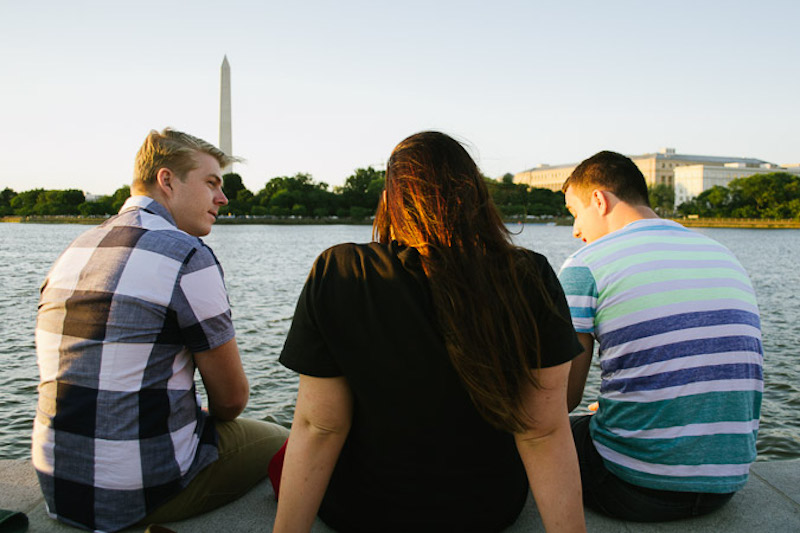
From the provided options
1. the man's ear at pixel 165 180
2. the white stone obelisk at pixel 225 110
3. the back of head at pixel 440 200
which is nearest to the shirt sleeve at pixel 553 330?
the back of head at pixel 440 200

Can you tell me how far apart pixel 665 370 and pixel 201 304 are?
1.53 meters

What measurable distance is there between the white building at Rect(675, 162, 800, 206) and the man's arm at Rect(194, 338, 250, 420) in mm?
121450

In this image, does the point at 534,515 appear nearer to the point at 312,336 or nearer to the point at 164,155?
the point at 312,336

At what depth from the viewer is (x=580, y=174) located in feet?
9.31

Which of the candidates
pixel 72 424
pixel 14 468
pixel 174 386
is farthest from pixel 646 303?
pixel 14 468

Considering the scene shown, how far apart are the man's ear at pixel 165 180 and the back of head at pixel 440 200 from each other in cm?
131

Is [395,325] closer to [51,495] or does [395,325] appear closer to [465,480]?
[465,480]

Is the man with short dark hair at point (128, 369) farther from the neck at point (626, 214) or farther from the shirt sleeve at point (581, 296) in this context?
the neck at point (626, 214)

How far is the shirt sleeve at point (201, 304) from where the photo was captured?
199 cm

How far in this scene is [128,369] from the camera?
75.6 inches

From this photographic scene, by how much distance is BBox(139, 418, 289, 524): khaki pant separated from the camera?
218cm

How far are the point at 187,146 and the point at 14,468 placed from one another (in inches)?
62.4

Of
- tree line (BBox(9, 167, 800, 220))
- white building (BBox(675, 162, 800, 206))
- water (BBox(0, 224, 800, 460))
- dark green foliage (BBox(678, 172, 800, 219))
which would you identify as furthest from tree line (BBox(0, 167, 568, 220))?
water (BBox(0, 224, 800, 460))

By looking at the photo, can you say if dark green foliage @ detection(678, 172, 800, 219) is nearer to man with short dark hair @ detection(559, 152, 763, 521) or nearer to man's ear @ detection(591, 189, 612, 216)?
man's ear @ detection(591, 189, 612, 216)
